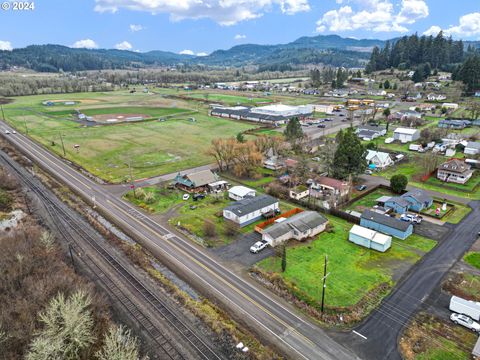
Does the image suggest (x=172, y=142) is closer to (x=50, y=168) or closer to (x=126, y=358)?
(x=50, y=168)

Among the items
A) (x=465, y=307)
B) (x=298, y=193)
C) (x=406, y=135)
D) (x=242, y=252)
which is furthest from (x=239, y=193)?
(x=406, y=135)

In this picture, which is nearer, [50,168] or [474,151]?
[50,168]

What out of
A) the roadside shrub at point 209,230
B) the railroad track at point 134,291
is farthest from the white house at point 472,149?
the railroad track at point 134,291

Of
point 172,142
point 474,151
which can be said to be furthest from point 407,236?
point 172,142

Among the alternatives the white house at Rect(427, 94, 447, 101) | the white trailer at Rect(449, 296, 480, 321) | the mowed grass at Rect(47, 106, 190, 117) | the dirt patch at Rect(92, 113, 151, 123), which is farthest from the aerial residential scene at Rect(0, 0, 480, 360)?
the white house at Rect(427, 94, 447, 101)

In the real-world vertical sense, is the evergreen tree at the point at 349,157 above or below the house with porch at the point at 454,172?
above

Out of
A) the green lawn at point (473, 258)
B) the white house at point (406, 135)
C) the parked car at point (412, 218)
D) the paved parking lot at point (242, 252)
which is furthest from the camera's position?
the white house at point (406, 135)

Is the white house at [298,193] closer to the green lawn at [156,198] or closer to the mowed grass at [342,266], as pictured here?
the mowed grass at [342,266]
